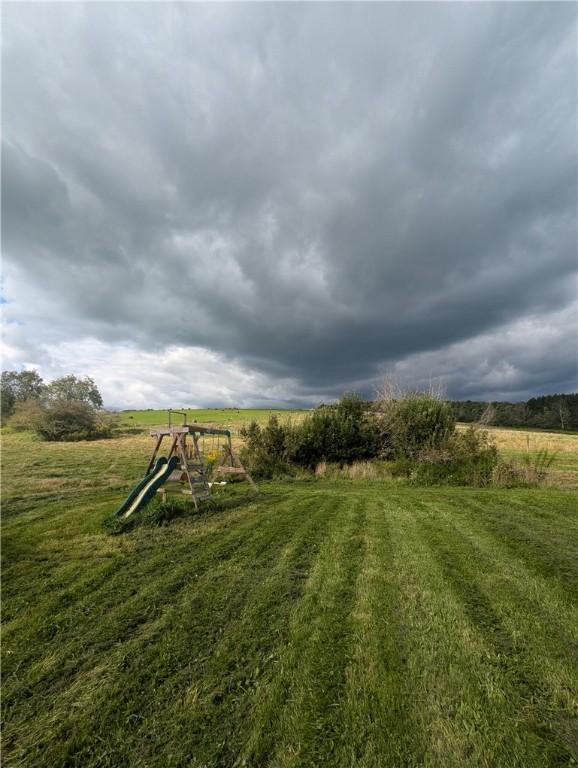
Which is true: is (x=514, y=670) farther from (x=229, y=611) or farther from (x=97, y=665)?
(x=97, y=665)

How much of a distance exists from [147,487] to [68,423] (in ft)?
154

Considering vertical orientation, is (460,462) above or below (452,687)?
above

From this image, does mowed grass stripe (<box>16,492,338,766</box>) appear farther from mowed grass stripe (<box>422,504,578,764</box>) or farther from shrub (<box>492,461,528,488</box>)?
shrub (<box>492,461,528,488</box>)

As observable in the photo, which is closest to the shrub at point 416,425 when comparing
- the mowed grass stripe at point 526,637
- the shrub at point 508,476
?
the shrub at point 508,476

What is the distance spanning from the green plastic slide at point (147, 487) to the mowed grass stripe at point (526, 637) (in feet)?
22.4

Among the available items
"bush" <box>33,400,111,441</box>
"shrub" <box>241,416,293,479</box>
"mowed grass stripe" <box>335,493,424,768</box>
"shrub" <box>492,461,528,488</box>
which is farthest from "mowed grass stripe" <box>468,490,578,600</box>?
"bush" <box>33,400,111,441</box>

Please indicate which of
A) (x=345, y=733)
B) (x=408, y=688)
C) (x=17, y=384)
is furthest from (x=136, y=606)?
(x=17, y=384)

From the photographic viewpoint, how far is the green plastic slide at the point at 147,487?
325 inches

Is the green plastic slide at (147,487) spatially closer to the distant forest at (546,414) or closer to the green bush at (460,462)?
the green bush at (460,462)

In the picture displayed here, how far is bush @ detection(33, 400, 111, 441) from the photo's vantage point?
45750 millimetres

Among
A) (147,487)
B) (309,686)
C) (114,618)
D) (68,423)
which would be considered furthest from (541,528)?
Result: (68,423)

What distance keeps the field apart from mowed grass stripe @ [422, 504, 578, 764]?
0.06ft

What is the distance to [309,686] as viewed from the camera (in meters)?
2.95

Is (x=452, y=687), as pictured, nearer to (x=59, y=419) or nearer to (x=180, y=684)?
(x=180, y=684)
